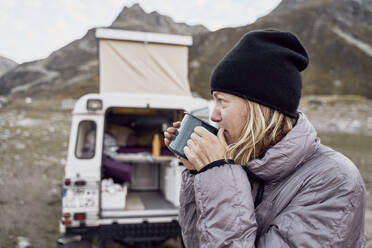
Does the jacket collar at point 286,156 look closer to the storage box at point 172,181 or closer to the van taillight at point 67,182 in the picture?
the storage box at point 172,181

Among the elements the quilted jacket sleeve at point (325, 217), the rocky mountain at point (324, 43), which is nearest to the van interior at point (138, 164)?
the quilted jacket sleeve at point (325, 217)

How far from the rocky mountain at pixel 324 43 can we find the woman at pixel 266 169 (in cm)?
9473

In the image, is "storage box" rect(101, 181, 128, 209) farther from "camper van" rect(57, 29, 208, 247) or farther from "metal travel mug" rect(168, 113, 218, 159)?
"metal travel mug" rect(168, 113, 218, 159)

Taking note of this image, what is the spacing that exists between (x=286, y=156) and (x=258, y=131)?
138 mm

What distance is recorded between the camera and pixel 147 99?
4.34 metres

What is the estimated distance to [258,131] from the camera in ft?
3.66

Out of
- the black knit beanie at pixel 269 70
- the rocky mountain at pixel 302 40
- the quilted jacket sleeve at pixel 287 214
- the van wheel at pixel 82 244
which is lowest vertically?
the van wheel at pixel 82 244

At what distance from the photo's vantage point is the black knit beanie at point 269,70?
112 cm

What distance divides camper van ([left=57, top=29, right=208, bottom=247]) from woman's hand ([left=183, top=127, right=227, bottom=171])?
9.29ft

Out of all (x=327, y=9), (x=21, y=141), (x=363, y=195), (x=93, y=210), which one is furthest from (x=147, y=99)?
(x=327, y=9)

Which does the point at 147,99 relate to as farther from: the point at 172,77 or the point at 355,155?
the point at 355,155

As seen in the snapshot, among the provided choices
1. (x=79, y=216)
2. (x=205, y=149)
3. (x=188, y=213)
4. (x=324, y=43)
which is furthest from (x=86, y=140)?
(x=324, y=43)

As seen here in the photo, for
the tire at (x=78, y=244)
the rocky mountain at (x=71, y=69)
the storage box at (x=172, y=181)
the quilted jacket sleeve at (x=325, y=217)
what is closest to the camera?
the quilted jacket sleeve at (x=325, y=217)

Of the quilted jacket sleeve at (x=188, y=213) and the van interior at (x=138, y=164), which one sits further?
the van interior at (x=138, y=164)
